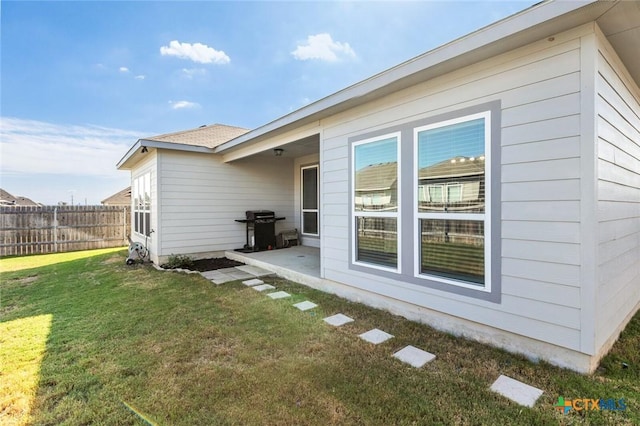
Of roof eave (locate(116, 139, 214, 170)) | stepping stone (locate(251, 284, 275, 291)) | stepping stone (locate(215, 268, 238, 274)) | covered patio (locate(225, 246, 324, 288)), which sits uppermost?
roof eave (locate(116, 139, 214, 170))

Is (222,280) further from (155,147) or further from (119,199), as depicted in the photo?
(119,199)

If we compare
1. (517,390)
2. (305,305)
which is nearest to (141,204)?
(305,305)

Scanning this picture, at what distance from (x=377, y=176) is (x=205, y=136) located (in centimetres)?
603

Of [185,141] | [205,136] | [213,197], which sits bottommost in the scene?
[213,197]

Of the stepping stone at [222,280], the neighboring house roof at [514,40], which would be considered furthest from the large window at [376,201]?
the stepping stone at [222,280]

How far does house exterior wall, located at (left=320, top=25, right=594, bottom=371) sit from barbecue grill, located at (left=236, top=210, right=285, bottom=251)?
17.7 ft

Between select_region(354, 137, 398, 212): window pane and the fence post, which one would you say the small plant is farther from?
the fence post

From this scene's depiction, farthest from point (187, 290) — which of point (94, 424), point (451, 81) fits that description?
point (451, 81)

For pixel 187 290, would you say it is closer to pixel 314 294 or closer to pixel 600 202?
pixel 314 294

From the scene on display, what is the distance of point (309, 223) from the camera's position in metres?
8.39

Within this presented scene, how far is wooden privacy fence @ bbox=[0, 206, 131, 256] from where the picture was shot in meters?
9.21

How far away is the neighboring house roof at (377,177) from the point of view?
3495mm

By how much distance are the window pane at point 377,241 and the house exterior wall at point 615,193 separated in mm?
1798

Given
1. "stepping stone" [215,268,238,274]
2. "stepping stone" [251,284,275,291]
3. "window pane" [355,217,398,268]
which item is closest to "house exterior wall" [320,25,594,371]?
"window pane" [355,217,398,268]
